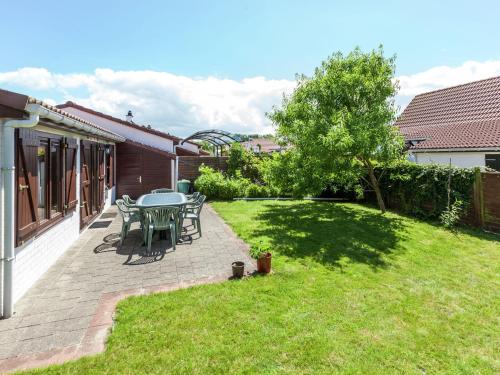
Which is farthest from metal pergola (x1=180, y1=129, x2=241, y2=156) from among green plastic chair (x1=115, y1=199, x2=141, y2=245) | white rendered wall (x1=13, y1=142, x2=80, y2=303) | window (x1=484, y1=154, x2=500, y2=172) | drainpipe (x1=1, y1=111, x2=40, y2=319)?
drainpipe (x1=1, y1=111, x2=40, y2=319)

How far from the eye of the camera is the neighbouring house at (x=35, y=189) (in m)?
3.77

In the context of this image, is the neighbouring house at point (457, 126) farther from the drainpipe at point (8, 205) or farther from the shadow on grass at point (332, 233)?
the drainpipe at point (8, 205)

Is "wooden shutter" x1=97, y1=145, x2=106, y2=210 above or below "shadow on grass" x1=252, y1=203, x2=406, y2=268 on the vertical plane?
above

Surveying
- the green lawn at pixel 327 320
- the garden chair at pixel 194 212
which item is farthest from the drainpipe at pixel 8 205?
the garden chair at pixel 194 212

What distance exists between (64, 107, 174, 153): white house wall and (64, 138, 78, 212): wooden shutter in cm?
833

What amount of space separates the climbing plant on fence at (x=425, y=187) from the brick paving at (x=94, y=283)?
7.64 meters

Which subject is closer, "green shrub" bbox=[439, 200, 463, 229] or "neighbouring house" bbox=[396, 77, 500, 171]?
"green shrub" bbox=[439, 200, 463, 229]

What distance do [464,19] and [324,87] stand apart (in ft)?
19.0

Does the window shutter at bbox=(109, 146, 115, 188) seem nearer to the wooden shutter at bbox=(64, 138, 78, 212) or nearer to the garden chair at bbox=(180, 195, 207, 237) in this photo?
the wooden shutter at bbox=(64, 138, 78, 212)

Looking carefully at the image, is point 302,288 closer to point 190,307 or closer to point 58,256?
point 190,307

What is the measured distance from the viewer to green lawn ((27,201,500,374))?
3.01 metres

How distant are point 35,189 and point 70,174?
7.89 ft

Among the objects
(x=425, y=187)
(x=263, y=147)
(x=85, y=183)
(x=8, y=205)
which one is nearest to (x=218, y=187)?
(x=85, y=183)

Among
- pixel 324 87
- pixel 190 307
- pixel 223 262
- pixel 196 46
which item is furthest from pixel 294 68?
pixel 190 307
